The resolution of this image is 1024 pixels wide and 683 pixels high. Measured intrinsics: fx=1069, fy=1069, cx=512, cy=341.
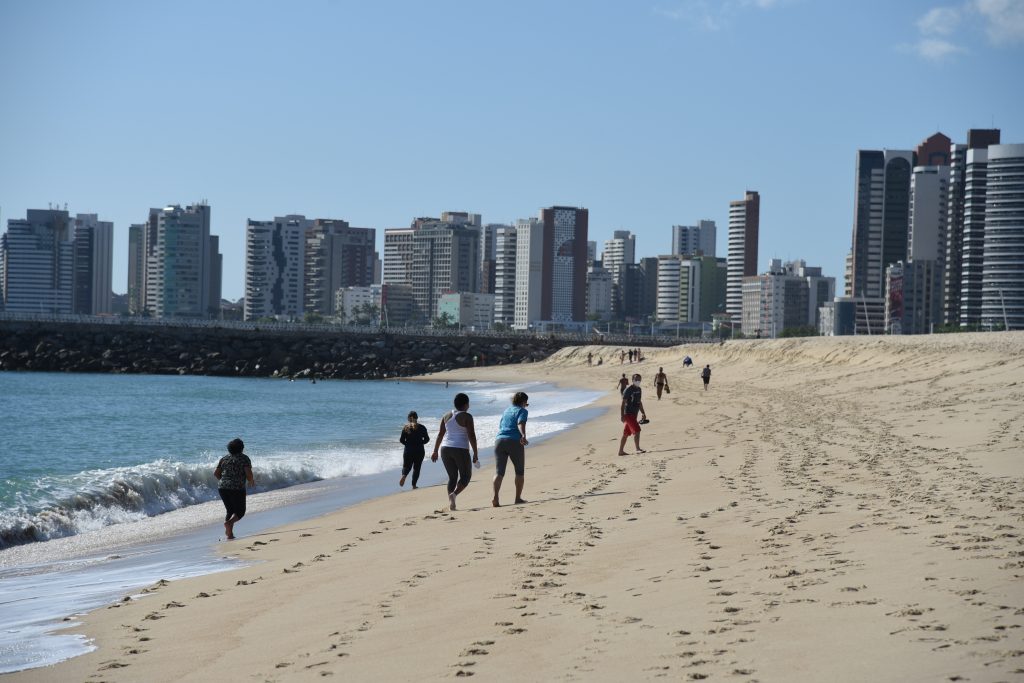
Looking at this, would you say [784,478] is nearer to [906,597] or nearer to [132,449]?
[906,597]

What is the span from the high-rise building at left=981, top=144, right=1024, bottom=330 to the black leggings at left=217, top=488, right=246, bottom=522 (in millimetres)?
154750

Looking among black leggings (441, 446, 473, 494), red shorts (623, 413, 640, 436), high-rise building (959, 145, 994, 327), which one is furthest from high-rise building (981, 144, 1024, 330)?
black leggings (441, 446, 473, 494)

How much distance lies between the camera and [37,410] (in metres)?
43.3

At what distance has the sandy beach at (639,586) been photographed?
598cm

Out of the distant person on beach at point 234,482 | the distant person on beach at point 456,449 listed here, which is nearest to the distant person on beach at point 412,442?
the distant person on beach at point 456,449

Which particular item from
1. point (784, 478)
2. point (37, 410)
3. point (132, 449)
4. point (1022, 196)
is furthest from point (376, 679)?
point (1022, 196)

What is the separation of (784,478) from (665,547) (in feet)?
15.7

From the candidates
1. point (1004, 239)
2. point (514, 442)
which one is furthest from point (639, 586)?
point (1004, 239)

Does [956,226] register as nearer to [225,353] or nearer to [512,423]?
[225,353]

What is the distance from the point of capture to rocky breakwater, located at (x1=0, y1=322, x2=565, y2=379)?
9256 centimetres

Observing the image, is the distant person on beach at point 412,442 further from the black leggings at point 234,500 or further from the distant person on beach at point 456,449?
the black leggings at point 234,500

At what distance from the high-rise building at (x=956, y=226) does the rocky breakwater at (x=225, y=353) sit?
10273 centimetres

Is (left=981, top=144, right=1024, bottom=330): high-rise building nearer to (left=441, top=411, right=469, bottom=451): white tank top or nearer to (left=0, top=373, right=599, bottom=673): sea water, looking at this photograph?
(left=0, top=373, right=599, bottom=673): sea water

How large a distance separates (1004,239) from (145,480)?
161969mm
